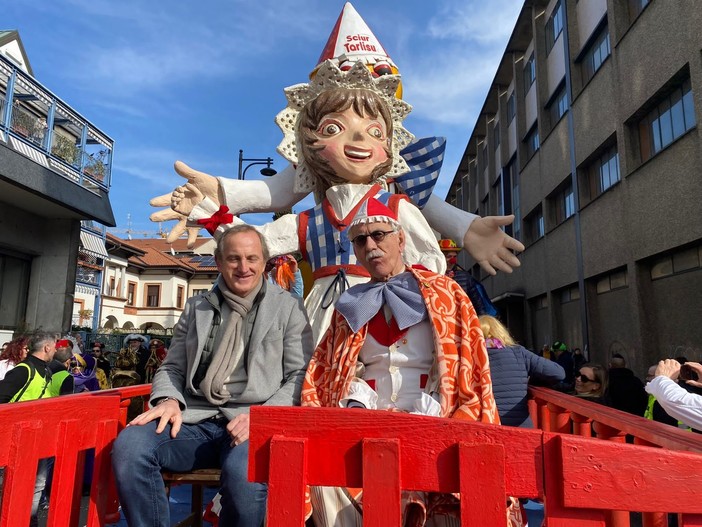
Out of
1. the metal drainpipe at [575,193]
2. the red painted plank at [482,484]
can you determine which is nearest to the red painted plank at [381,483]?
the red painted plank at [482,484]

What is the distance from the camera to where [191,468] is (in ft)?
6.80

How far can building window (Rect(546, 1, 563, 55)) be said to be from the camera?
15398mm

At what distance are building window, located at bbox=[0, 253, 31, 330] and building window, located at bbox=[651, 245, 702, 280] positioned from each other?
1217 centimetres

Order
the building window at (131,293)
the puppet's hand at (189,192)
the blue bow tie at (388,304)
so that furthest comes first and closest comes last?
1. the building window at (131,293)
2. the puppet's hand at (189,192)
3. the blue bow tie at (388,304)

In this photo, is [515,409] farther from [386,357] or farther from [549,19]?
[549,19]

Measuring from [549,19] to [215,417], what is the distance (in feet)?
59.3

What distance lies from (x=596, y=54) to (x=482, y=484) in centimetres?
1442

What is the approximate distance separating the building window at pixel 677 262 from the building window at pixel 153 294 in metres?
29.3

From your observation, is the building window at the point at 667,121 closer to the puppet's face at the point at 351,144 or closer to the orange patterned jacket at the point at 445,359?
the puppet's face at the point at 351,144

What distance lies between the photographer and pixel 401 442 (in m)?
1.21

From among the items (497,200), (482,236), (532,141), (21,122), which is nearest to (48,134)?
(21,122)

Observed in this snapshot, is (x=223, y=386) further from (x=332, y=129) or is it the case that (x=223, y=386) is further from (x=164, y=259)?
(x=164, y=259)

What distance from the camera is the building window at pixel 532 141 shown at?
18112 mm

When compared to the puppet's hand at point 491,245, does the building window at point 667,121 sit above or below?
above
